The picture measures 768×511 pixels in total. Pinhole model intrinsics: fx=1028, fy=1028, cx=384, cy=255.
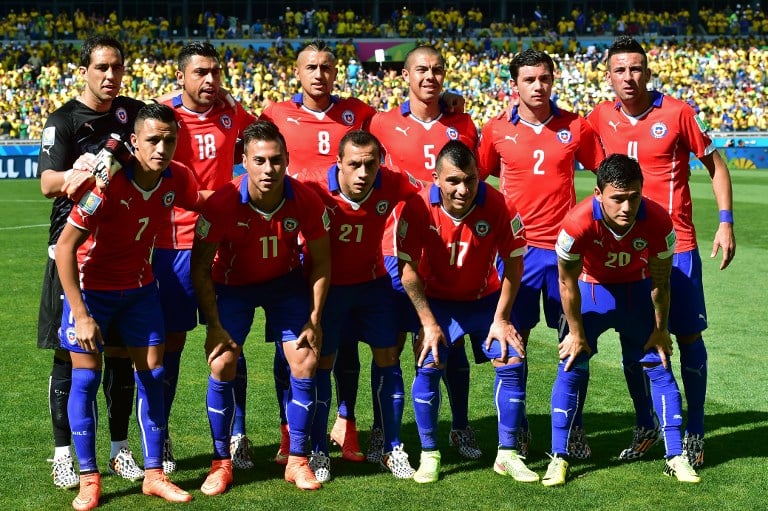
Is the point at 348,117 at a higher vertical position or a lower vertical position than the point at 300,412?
higher

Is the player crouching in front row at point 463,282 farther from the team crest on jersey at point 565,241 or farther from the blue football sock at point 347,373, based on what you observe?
the blue football sock at point 347,373

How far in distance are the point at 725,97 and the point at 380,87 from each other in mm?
14017

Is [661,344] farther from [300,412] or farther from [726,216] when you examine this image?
[300,412]

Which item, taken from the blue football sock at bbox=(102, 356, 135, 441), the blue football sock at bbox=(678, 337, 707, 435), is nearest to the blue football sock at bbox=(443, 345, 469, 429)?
the blue football sock at bbox=(678, 337, 707, 435)

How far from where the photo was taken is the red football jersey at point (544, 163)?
21.8ft

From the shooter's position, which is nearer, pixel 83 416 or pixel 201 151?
pixel 83 416

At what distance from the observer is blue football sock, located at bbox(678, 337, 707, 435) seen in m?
6.30

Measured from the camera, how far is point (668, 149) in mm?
6500

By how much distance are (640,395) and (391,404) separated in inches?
64.4

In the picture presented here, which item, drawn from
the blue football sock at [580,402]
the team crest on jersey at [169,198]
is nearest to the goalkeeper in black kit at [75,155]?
the team crest on jersey at [169,198]

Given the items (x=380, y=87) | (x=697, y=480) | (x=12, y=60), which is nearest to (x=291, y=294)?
(x=697, y=480)

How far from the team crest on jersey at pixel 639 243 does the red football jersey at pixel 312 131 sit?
210 cm

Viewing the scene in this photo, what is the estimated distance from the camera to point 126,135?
239 inches

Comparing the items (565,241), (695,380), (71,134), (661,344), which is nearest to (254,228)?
(71,134)
